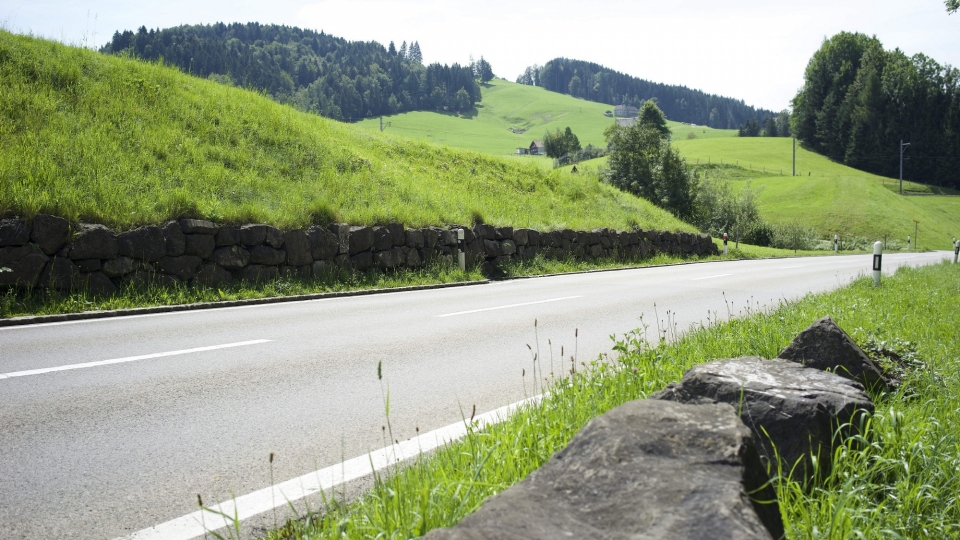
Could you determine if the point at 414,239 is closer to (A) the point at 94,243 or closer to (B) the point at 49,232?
(A) the point at 94,243

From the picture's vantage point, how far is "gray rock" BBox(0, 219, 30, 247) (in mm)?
8805

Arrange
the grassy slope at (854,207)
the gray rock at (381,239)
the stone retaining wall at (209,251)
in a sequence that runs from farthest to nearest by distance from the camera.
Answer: the grassy slope at (854,207)
the gray rock at (381,239)
the stone retaining wall at (209,251)

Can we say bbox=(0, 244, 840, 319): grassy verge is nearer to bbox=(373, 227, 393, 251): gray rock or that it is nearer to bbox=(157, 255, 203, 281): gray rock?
bbox=(157, 255, 203, 281): gray rock

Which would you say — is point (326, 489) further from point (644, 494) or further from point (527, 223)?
point (527, 223)

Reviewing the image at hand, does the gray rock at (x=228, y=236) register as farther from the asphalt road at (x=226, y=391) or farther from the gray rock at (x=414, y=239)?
the gray rock at (x=414, y=239)

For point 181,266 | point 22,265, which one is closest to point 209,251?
point 181,266

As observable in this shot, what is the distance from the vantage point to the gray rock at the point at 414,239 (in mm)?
14156

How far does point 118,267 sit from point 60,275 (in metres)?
0.79

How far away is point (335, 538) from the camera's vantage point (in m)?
2.51

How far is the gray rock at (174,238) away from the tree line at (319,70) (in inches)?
4018

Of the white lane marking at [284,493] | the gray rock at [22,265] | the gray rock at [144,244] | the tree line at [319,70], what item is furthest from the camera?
the tree line at [319,70]

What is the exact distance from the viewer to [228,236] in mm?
11195

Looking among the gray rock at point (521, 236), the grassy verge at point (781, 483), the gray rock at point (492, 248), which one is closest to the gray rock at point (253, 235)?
the gray rock at point (492, 248)

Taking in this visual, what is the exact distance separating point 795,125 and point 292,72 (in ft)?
376
